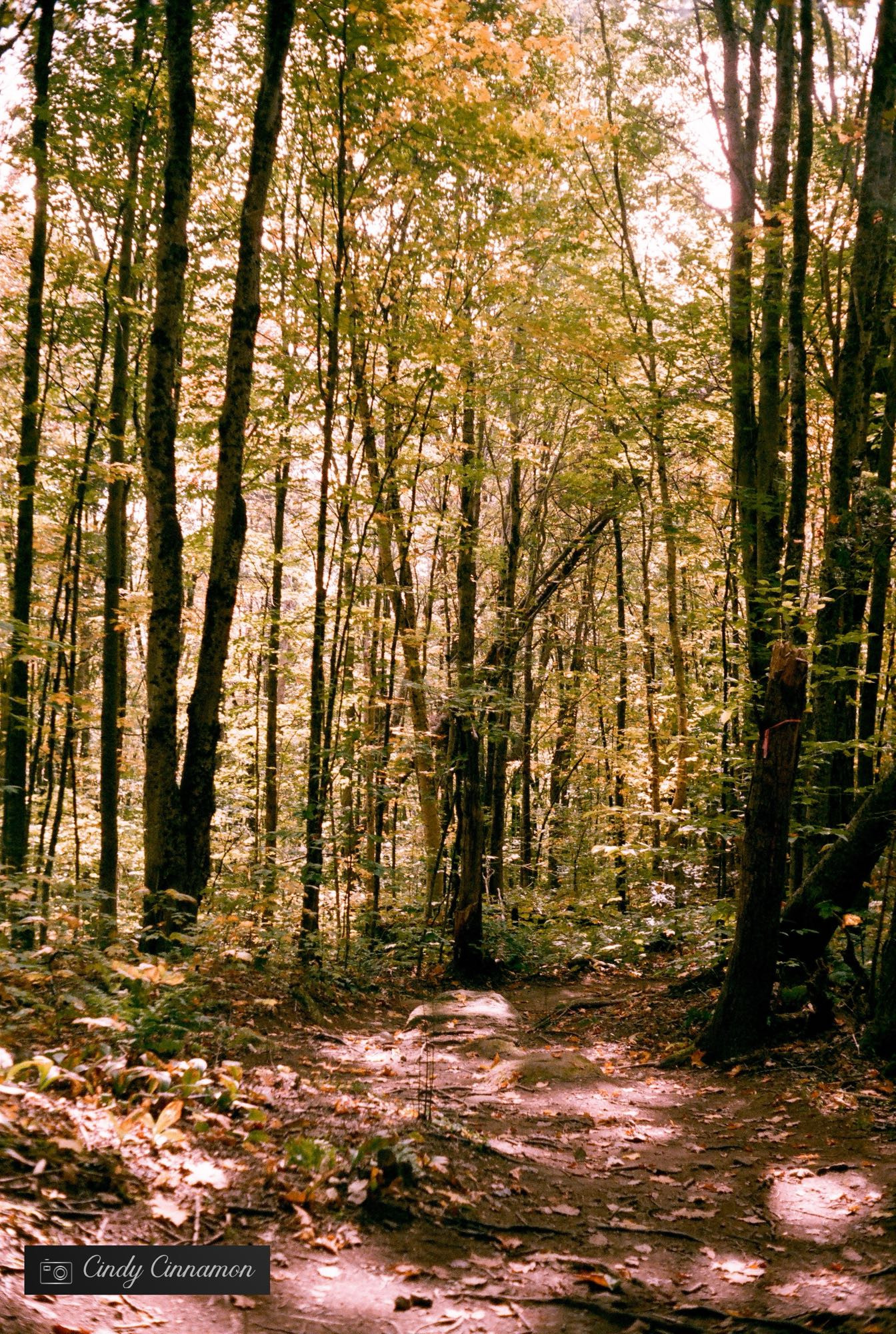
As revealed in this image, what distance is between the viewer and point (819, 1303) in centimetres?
285

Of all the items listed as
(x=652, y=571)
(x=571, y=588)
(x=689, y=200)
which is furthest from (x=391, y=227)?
(x=652, y=571)

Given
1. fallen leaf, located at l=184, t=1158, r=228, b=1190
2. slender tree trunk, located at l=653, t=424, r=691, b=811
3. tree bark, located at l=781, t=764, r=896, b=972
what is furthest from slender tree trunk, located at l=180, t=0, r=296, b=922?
slender tree trunk, located at l=653, t=424, r=691, b=811

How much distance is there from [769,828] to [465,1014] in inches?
139

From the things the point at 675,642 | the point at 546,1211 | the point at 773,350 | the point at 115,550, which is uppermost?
the point at 773,350

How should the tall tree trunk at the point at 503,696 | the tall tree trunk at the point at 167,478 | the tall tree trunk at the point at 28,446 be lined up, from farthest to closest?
the tall tree trunk at the point at 503,696 < the tall tree trunk at the point at 28,446 < the tall tree trunk at the point at 167,478

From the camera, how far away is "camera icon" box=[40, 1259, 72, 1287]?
2475mm

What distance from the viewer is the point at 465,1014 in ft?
25.1

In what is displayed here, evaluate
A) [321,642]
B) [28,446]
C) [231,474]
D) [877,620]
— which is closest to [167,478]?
[231,474]

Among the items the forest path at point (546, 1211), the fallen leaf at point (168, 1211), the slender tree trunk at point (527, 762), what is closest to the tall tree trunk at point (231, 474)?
the forest path at point (546, 1211)

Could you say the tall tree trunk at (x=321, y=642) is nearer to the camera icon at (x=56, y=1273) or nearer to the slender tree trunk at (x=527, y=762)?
the camera icon at (x=56, y=1273)

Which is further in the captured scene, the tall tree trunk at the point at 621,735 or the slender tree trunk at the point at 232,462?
the tall tree trunk at the point at 621,735

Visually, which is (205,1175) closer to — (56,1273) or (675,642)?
(56,1273)

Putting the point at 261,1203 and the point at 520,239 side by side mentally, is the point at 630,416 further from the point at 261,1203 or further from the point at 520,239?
the point at 261,1203

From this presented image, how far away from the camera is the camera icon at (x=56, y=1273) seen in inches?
97.4
